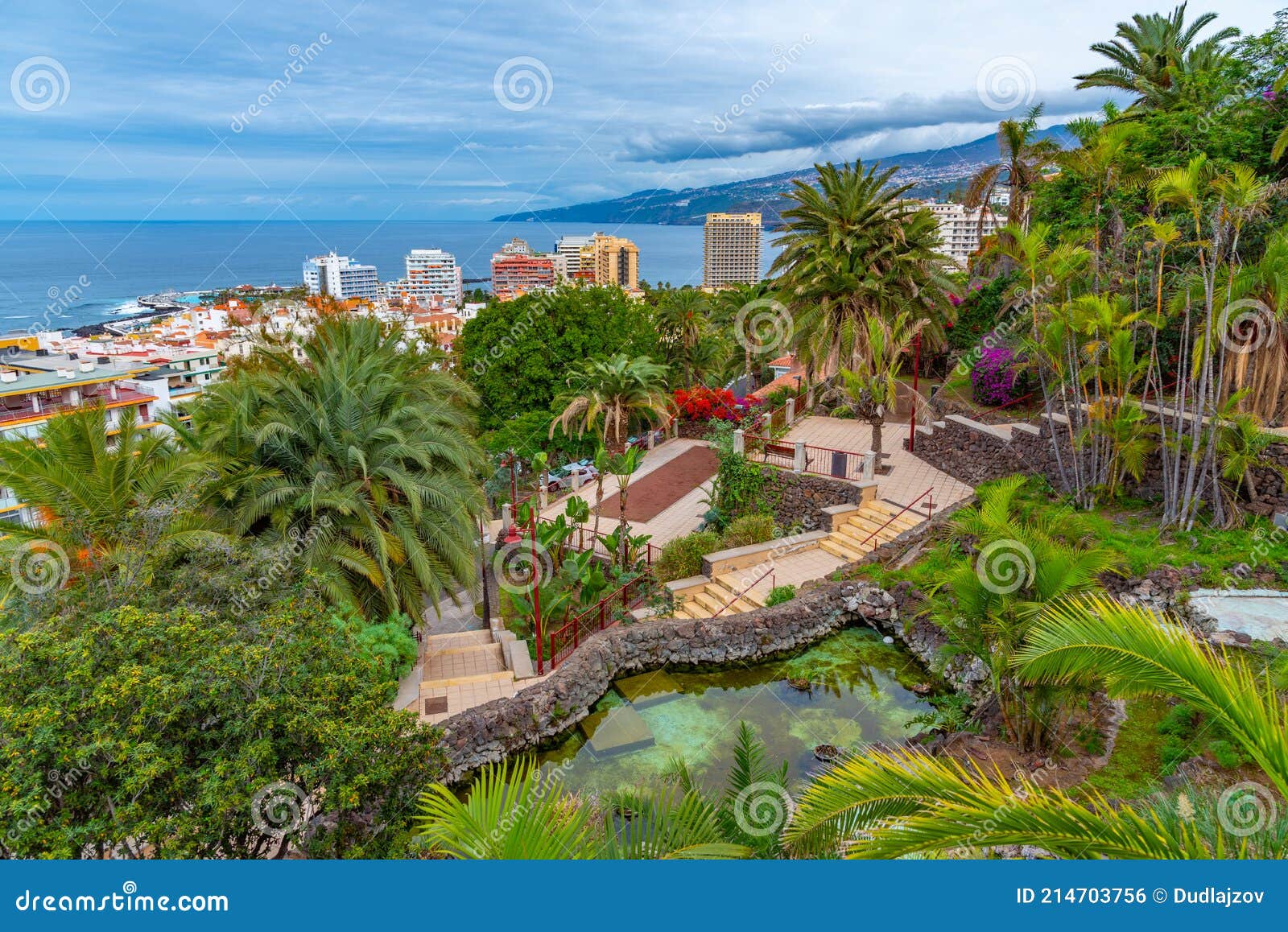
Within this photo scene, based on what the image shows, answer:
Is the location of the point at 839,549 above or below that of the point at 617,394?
below

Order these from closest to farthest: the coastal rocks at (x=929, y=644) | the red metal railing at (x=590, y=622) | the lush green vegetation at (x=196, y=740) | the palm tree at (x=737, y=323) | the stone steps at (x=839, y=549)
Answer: the lush green vegetation at (x=196, y=740)
the coastal rocks at (x=929, y=644)
the red metal railing at (x=590, y=622)
the stone steps at (x=839, y=549)
the palm tree at (x=737, y=323)

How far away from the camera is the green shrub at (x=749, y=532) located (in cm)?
1698

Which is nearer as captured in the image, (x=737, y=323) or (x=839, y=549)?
(x=839, y=549)

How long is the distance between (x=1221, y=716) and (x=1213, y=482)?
445 inches

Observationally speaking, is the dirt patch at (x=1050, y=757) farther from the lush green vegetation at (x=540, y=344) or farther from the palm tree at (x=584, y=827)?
the lush green vegetation at (x=540, y=344)

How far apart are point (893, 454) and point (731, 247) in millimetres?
162825

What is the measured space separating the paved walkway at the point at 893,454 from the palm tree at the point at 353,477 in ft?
33.4

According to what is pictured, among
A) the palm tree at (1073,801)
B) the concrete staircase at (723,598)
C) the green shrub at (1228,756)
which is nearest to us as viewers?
the palm tree at (1073,801)

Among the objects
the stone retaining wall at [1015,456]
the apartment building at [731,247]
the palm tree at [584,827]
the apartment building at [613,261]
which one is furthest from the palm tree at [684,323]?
the apartment building at [613,261]

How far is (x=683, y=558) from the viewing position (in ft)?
54.3

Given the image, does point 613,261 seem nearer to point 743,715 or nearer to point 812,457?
point 812,457

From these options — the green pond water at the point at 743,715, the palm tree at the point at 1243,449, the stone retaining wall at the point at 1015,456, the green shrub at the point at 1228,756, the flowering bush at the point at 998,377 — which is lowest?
the green pond water at the point at 743,715

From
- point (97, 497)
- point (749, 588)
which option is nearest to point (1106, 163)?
point (749, 588)

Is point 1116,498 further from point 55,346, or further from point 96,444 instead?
point 55,346
